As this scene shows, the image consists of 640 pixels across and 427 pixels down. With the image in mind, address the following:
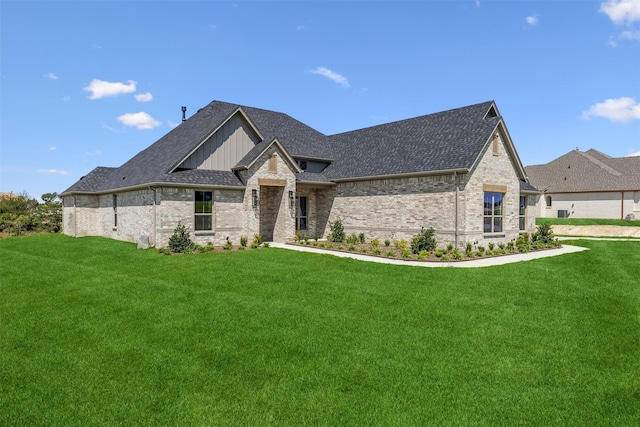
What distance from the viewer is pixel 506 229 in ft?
73.2

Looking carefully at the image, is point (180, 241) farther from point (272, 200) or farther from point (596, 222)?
point (596, 222)

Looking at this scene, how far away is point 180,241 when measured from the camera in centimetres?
1906

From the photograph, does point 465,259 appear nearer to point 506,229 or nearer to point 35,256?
point 506,229

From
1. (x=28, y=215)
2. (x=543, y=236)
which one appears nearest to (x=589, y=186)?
(x=543, y=236)

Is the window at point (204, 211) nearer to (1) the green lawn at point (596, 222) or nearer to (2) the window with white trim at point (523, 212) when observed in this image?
(2) the window with white trim at point (523, 212)

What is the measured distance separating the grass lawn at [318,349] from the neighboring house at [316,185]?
7.22m

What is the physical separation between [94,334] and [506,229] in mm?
20501

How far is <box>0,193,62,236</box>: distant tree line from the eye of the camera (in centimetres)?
3266

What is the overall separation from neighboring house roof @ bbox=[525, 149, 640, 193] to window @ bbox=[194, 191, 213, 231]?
4175 cm

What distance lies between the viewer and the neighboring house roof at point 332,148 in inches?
810

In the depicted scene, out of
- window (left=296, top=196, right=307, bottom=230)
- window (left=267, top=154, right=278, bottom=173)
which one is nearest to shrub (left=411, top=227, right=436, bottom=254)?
window (left=267, top=154, right=278, bottom=173)

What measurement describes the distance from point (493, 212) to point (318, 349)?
17437 millimetres

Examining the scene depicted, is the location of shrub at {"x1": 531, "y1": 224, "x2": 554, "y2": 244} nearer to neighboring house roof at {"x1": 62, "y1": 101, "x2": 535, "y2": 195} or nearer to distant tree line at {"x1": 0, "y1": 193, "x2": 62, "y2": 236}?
neighboring house roof at {"x1": 62, "y1": 101, "x2": 535, "y2": 195}

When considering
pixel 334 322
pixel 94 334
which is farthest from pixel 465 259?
pixel 94 334
